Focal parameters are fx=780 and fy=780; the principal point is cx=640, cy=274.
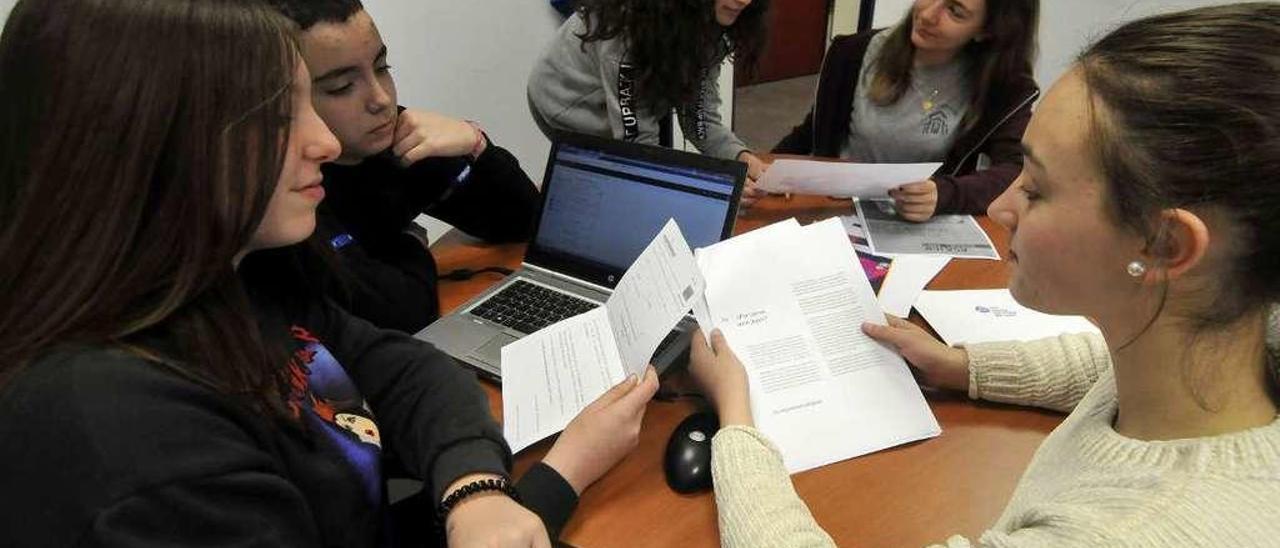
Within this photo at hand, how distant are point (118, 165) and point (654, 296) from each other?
1.72ft

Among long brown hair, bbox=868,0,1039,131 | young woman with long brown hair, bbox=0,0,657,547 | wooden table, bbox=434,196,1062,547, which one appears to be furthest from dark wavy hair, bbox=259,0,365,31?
long brown hair, bbox=868,0,1039,131

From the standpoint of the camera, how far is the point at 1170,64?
1.88 feet

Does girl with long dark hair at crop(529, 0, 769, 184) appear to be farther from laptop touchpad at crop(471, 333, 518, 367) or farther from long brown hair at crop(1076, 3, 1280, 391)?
long brown hair at crop(1076, 3, 1280, 391)

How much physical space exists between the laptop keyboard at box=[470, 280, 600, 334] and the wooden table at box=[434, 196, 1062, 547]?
14 centimetres

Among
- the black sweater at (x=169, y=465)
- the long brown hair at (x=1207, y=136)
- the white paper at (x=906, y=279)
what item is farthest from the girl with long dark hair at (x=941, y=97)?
the black sweater at (x=169, y=465)

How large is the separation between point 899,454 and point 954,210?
777mm

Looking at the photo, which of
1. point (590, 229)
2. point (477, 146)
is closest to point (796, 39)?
point (477, 146)

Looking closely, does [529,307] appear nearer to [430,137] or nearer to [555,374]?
[555,374]

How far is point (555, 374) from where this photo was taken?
0.97 meters

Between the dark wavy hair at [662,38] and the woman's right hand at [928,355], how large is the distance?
0.85 meters

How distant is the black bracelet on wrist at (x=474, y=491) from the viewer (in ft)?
2.57

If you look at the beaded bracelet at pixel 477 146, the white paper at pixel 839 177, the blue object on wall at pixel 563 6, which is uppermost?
the blue object on wall at pixel 563 6

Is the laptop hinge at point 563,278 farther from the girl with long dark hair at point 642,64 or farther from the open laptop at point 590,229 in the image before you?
the girl with long dark hair at point 642,64

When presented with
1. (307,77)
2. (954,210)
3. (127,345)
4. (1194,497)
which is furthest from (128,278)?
(954,210)
